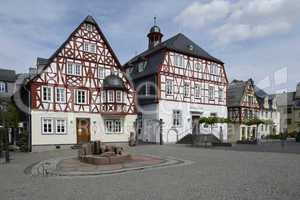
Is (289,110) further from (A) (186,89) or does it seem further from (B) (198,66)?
(A) (186,89)

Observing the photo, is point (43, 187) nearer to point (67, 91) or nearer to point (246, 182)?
point (246, 182)

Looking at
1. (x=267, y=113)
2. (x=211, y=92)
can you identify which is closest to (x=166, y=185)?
(x=211, y=92)

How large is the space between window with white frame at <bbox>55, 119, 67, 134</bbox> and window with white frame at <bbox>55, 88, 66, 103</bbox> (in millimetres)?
1665

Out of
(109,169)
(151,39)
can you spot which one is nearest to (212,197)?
(109,169)

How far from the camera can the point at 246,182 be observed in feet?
29.9

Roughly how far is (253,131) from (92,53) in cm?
3013

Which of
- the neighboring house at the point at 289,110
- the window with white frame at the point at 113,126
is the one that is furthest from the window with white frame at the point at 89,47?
the neighboring house at the point at 289,110

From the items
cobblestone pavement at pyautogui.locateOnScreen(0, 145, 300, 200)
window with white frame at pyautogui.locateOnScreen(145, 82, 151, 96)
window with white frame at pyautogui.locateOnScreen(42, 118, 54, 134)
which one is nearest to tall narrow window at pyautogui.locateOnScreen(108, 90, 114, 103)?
window with white frame at pyautogui.locateOnScreen(42, 118, 54, 134)

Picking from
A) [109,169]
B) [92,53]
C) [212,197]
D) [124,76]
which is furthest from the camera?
[124,76]

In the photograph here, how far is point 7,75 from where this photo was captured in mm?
41688

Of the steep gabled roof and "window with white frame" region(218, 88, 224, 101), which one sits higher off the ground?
the steep gabled roof

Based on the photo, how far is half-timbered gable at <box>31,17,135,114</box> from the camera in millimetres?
23516

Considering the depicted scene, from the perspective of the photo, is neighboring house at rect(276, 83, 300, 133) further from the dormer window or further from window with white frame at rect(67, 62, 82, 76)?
window with white frame at rect(67, 62, 82, 76)

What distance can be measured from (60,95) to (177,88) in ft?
42.0
